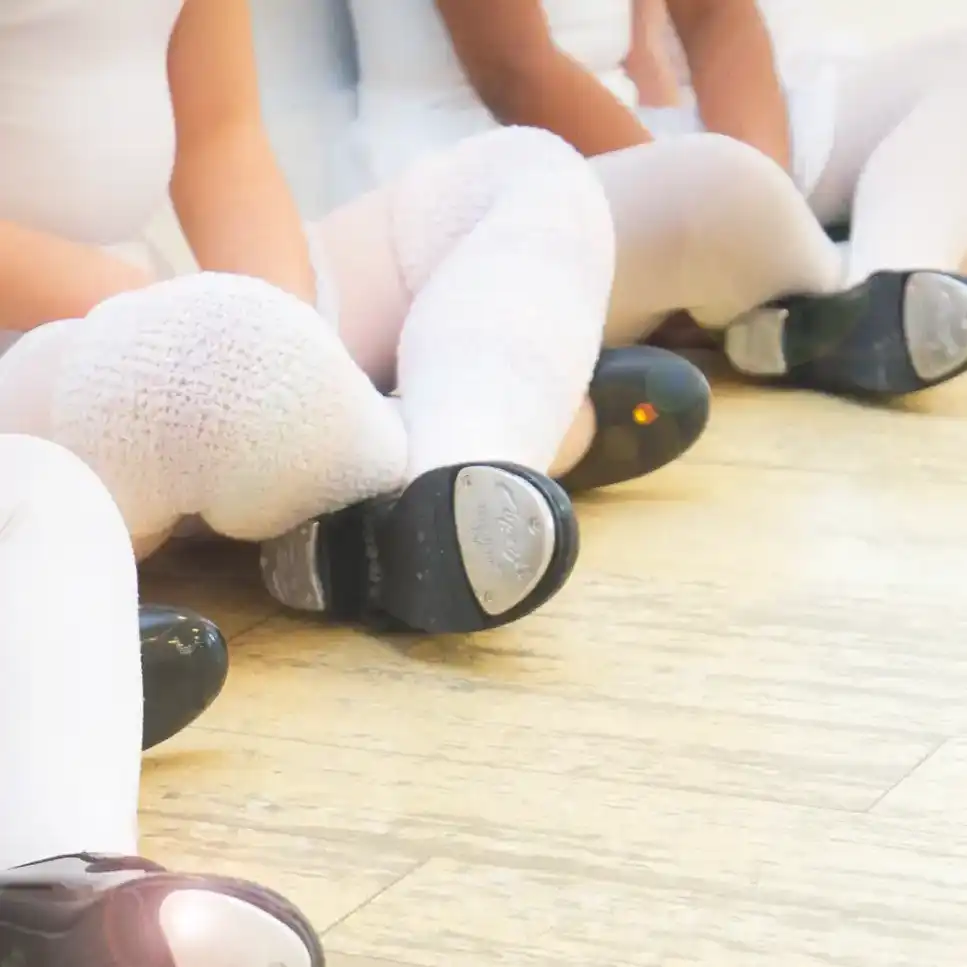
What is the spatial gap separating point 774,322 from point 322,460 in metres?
0.58

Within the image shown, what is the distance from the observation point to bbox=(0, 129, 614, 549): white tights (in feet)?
1.93

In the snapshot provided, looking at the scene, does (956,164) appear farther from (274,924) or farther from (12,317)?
(274,924)

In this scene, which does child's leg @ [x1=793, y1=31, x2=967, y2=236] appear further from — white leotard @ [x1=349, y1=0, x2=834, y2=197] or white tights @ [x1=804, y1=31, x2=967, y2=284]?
white leotard @ [x1=349, y1=0, x2=834, y2=197]

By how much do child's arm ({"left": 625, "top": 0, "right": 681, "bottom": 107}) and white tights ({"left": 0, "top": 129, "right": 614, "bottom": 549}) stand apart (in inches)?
24.9

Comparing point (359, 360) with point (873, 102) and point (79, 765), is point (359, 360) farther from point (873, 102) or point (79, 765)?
point (873, 102)

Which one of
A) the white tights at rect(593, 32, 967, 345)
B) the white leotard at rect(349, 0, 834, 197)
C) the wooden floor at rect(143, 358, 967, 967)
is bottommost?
the wooden floor at rect(143, 358, 967, 967)

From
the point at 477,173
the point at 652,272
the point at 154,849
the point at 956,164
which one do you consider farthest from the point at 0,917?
the point at 956,164

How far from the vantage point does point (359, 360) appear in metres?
0.87

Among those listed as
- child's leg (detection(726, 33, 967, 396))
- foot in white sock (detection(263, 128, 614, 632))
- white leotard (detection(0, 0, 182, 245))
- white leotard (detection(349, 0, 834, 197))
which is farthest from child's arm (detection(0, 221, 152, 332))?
child's leg (detection(726, 33, 967, 396))

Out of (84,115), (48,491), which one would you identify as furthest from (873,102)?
(48,491)

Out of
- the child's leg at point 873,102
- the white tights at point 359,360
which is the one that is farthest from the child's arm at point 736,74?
the white tights at point 359,360

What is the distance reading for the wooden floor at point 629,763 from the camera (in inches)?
17.3

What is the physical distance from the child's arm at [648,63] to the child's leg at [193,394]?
90 cm

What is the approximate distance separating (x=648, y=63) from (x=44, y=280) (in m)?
0.91
